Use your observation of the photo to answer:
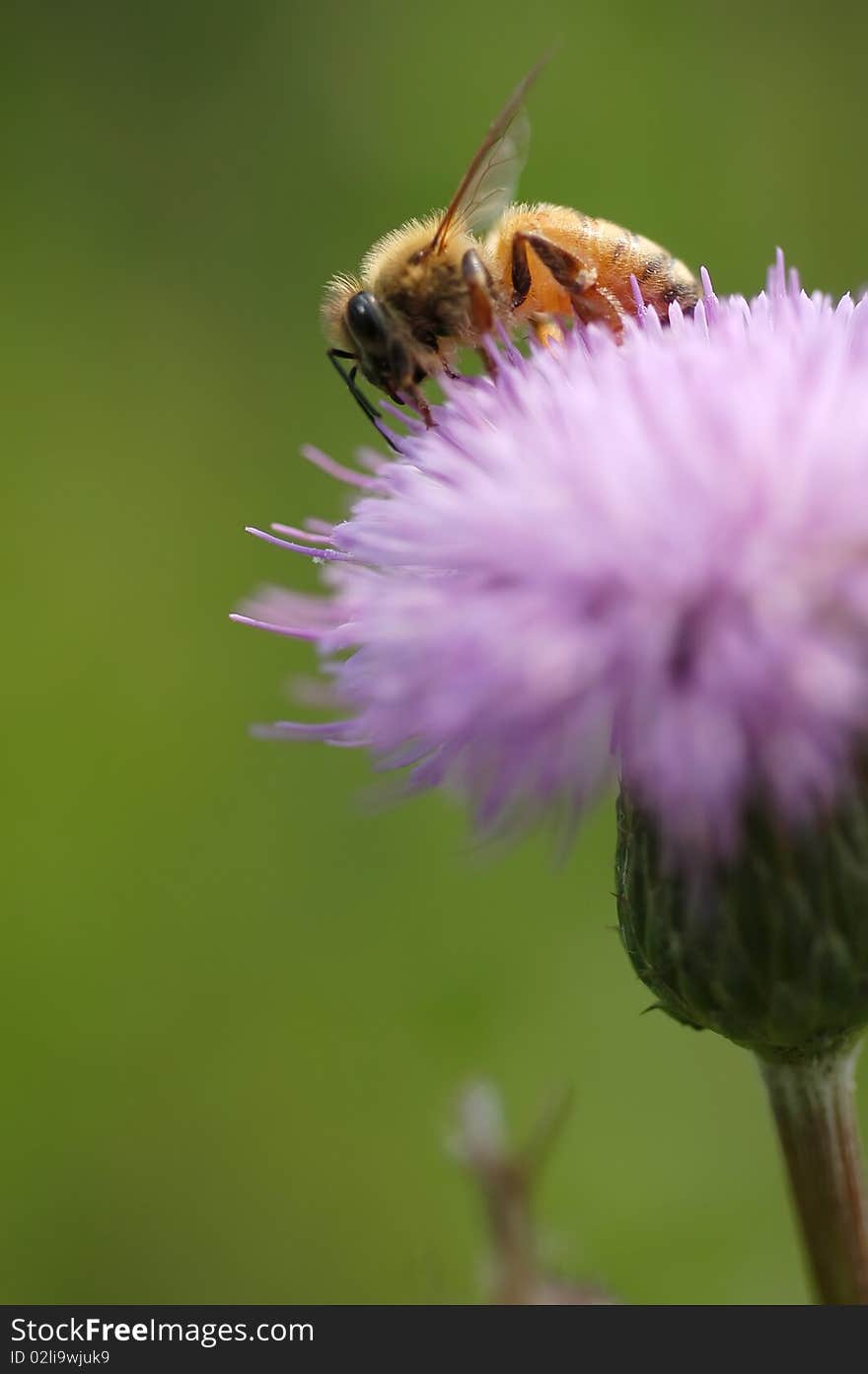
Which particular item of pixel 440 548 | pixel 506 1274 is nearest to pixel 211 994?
pixel 506 1274

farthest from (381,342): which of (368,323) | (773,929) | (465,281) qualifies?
(773,929)

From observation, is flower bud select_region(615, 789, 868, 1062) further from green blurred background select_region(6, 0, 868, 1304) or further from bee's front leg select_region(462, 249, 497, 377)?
bee's front leg select_region(462, 249, 497, 377)

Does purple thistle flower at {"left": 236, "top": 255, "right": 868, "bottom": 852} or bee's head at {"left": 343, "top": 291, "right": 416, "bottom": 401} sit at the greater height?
bee's head at {"left": 343, "top": 291, "right": 416, "bottom": 401}

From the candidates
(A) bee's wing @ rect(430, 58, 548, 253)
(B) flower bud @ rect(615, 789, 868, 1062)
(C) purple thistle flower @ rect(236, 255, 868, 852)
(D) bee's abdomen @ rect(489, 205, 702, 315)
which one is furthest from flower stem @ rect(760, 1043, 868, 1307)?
(A) bee's wing @ rect(430, 58, 548, 253)

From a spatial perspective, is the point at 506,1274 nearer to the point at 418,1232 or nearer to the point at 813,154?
the point at 418,1232

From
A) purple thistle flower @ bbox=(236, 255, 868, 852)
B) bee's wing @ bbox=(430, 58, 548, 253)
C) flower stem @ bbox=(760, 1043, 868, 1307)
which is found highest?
bee's wing @ bbox=(430, 58, 548, 253)
